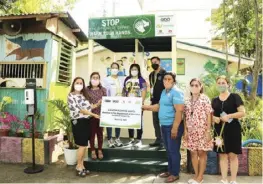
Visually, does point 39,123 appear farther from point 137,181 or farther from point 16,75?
point 137,181

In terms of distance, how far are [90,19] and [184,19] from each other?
12656mm

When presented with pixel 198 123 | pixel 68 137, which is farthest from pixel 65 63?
pixel 198 123

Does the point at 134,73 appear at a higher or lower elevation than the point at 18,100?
higher

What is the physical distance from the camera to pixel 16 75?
6617mm

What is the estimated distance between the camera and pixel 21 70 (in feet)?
21.6

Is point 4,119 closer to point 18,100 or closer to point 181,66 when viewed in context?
point 18,100

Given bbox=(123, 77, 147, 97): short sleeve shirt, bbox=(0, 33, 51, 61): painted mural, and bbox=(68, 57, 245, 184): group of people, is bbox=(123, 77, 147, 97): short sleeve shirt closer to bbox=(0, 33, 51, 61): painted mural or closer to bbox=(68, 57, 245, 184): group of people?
bbox=(68, 57, 245, 184): group of people

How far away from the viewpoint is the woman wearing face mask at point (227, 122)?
4207mm

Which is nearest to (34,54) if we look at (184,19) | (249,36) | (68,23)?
(68,23)

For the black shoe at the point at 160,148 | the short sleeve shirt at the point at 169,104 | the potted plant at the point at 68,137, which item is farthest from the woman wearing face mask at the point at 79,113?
the black shoe at the point at 160,148

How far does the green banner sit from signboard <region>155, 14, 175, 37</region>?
10 cm

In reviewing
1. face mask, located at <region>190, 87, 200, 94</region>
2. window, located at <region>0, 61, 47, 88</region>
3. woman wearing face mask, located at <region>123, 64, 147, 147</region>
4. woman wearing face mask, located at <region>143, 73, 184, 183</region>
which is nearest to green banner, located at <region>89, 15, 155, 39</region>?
woman wearing face mask, located at <region>123, 64, 147, 147</region>

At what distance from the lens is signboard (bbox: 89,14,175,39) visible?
620cm

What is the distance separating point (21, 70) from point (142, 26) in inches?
118
